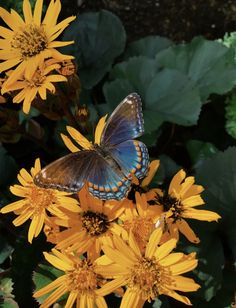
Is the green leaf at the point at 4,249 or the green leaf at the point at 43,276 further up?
the green leaf at the point at 43,276

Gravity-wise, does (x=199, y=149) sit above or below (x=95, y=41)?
below

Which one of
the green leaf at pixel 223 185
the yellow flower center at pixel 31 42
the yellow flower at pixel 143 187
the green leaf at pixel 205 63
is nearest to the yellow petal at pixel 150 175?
the yellow flower at pixel 143 187

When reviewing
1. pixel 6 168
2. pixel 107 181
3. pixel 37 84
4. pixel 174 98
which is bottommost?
pixel 6 168

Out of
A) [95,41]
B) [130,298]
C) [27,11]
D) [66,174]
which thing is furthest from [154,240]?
[95,41]

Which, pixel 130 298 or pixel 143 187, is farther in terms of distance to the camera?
pixel 143 187

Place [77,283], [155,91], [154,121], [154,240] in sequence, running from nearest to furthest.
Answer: [154,240], [77,283], [154,121], [155,91]

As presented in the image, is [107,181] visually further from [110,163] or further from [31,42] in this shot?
[31,42]

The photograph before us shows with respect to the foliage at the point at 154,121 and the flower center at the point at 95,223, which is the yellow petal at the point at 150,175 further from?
the foliage at the point at 154,121

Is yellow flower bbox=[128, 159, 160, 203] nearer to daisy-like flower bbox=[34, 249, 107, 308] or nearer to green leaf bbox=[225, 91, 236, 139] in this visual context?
daisy-like flower bbox=[34, 249, 107, 308]
